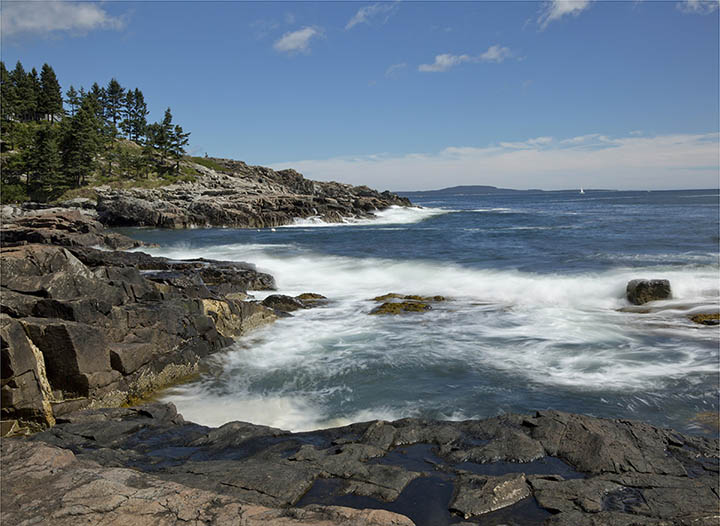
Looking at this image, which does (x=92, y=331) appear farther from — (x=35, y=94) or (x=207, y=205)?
(x=35, y=94)

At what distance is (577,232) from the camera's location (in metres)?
46.2

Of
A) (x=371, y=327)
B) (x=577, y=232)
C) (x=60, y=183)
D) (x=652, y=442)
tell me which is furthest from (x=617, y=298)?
(x=60, y=183)

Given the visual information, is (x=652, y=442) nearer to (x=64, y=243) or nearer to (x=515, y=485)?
(x=515, y=485)

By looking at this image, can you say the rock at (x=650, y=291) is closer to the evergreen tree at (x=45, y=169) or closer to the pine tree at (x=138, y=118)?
the evergreen tree at (x=45, y=169)

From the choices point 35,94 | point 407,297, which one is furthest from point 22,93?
point 407,297

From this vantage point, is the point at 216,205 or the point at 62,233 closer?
the point at 62,233

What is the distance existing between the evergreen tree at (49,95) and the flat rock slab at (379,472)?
9610cm

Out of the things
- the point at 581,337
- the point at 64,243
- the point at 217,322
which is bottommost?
the point at 581,337

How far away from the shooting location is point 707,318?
14.8m

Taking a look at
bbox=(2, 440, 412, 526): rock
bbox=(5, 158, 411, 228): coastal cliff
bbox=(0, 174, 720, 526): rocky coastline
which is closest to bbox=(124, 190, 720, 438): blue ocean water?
bbox=(0, 174, 720, 526): rocky coastline

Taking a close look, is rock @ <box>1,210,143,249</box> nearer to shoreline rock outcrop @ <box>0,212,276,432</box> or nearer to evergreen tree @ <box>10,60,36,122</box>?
shoreline rock outcrop @ <box>0,212,276,432</box>

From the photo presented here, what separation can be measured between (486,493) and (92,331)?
7.88 metres

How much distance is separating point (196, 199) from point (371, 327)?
5669cm

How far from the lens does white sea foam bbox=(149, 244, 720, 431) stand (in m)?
9.82
